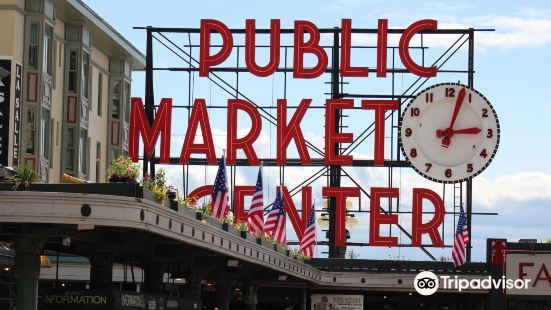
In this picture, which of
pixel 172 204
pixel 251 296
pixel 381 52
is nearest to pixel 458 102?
pixel 381 52

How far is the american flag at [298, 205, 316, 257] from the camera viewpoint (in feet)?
217

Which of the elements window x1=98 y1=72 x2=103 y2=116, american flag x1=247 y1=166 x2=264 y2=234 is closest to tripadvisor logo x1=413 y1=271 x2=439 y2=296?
american flag x1=247 y1=166 x2=264 y2=234

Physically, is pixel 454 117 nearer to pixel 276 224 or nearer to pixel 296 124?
pixel 296 124

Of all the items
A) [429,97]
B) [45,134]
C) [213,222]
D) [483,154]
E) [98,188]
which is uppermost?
[429,97]

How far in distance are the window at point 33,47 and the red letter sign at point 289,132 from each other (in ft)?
51.5

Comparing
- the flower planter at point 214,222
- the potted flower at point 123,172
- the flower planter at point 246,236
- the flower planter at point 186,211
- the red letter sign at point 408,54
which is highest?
the red letter sign at point 408,54

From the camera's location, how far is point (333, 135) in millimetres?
73875

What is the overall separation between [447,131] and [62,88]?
787 inches

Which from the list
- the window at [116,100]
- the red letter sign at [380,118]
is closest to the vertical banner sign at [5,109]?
the red letter sign at [380,118]

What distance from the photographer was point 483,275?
2579 inches

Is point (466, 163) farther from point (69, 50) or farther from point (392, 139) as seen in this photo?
point (69, 50)

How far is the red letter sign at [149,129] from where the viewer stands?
2918 inches

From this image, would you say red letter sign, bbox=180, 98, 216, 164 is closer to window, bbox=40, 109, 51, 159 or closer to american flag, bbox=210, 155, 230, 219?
window, bbox=40, 109, 51, 159

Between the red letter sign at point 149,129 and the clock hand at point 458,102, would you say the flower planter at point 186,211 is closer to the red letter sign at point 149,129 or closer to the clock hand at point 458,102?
the red letter sign at point 149,129
